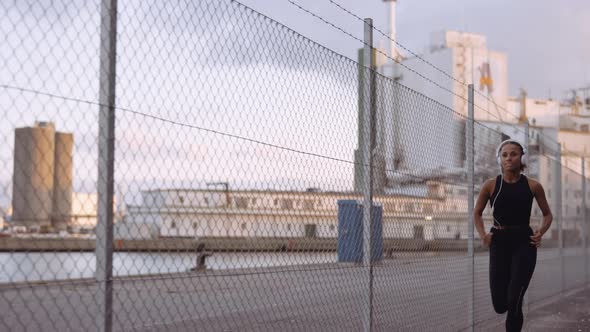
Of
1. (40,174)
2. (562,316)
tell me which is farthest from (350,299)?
(562,316)

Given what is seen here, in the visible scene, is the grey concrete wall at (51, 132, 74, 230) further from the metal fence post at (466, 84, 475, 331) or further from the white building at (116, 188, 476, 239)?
the metal fence post at (466, 84, 475, 331)

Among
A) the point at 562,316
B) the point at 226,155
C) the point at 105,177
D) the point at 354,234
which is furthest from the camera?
the point at 562,316

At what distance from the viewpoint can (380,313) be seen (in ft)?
20.8

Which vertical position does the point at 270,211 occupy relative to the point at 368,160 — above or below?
below

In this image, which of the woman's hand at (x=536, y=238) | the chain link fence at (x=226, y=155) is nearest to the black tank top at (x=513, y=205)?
the woman's hand at (x=536, y=238)

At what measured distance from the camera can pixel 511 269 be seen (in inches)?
224

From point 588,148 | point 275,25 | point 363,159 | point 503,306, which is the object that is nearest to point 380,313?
point 503,306

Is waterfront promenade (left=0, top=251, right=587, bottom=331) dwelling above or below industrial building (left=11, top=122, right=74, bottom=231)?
below

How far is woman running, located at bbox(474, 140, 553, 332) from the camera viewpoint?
5625mm

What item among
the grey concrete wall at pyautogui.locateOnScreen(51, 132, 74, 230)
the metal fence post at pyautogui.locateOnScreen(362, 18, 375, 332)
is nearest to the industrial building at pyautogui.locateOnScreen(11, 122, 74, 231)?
the grey concrete wall at pyautogui.locateOnScreen(51, 132, 74, 230)

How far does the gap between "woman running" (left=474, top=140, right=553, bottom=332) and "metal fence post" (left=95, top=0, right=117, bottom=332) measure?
3.40 meters

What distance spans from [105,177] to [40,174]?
311 mm

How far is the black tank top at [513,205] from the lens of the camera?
224 inches

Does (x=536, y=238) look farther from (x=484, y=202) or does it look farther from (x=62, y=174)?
(x=62, y=174)
